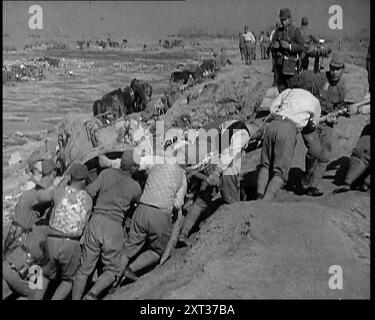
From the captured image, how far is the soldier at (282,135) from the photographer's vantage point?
23.6ft

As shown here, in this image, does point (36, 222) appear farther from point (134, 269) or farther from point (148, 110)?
point (148, 110)

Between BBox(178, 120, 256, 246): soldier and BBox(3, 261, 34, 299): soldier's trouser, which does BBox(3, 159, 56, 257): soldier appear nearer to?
BBox(3, 261, 34, 299): soldier's trouser

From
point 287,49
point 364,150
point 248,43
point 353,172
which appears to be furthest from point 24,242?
point 248,43

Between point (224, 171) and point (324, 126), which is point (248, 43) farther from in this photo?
point (224, 171)

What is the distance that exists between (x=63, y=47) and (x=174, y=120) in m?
2.63

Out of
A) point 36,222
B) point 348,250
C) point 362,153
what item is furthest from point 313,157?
point 36,222

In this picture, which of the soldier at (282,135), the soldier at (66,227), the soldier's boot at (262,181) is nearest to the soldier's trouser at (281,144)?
the soldier at (282,135)

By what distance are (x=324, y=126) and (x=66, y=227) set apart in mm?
3635

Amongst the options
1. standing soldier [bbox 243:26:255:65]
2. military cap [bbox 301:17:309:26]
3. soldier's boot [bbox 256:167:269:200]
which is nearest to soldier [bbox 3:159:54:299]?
soldier's boot [bbox 256:167:269:200]

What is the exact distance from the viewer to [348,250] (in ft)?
20.7

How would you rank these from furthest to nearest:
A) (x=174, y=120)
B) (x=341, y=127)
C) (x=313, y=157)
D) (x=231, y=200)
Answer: (x=174, y=120) → (x=341, y=127) → (x=313, y=157) → (x=231, y=200)

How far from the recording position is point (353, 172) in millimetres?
7727

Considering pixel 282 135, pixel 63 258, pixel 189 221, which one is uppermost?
pixel 282 135
